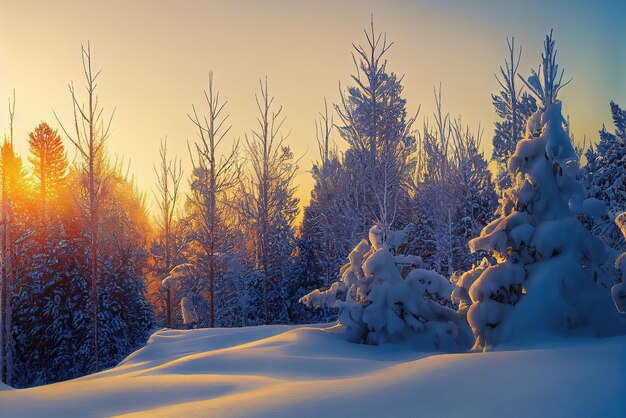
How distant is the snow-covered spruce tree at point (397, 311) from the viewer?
975cm

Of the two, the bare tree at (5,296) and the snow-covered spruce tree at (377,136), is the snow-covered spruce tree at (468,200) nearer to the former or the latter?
the snow-covered spruce tree at (377,136)

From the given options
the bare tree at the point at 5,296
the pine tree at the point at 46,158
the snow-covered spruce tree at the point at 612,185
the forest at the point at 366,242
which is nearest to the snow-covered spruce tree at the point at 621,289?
the forest at the point at 366,242

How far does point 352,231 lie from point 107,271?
10194 mm

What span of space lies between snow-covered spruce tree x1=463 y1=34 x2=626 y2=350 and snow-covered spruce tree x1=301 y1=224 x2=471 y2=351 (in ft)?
6.09

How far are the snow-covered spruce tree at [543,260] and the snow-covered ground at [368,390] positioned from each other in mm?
790

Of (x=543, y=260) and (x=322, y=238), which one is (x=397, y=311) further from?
(x=322, y=238)

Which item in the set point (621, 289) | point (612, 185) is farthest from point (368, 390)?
point (612, 185)

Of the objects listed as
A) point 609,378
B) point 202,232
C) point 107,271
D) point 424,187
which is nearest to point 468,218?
point 424,187

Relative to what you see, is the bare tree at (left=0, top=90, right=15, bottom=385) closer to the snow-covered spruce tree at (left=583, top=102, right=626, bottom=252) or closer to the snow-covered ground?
the snow-covered ground

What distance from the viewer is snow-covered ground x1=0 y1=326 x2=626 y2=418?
3576mm

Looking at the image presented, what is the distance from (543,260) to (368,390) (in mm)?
4413

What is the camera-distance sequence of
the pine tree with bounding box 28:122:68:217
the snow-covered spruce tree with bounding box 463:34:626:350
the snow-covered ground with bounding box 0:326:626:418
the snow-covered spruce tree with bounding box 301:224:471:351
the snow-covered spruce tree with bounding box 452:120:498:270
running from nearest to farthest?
the snow-covered ground with bounding box 0:326:626:418 → the snow-covered spruce tree with bounding box 463:34:626:350 → the snow-covered spruce tree with bounding box 301:224:471:351 → the snow-covered spruce tree with bounding box 452:120:498:270 → the pine tree with bounding box 28:122:68:217

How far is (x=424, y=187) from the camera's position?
29.5m

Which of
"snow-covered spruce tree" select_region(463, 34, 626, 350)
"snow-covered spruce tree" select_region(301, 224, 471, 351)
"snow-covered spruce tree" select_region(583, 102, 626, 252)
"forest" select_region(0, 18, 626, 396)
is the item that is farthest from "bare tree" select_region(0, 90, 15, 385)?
"snow-covered spruce tree" select_region(583, 102, 626, 252)
